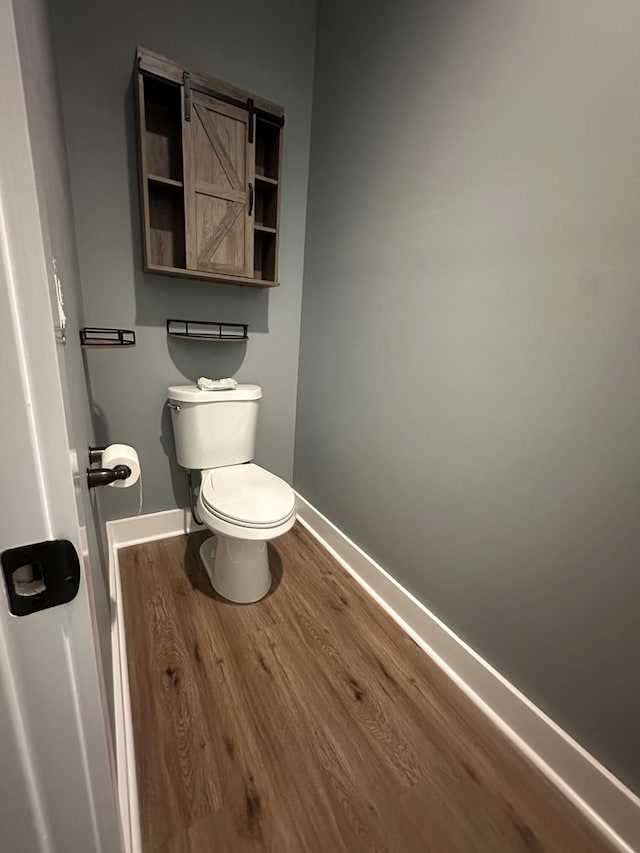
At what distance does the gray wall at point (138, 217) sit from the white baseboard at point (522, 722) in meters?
1.14

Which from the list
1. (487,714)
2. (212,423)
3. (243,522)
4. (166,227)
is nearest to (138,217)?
(166,227)

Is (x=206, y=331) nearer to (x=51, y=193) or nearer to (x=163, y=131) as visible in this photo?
(x=163, y=131)

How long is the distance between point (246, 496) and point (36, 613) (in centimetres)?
113

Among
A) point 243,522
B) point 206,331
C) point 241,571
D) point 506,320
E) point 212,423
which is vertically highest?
point 506,320

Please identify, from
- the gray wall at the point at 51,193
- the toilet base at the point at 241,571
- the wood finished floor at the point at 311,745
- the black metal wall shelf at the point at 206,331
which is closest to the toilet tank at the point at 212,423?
the black metal wall shelf at the point at 206,331

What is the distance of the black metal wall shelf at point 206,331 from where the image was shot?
1.64m

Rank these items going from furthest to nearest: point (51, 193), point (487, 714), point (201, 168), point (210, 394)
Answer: point (210, 394)
point (201, 168)
point (487, 714)
point (51, 193)

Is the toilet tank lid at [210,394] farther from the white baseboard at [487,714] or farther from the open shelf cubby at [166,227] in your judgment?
the white baseboard at [487,714]

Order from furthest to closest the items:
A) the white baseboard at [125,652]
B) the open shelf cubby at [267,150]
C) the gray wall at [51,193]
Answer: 1. the open shelf cubby at [267,150]
2. the white baseboard at [125,652]
3. the gray wall at [51,193]

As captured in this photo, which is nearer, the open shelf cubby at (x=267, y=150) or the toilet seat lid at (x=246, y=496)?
the toilet seat lid at (x=246, y=496)

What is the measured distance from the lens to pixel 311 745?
101 centimetres

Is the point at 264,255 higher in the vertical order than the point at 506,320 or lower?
higher

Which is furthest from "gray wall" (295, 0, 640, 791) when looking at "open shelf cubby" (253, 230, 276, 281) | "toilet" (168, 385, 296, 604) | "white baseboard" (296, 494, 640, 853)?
"toilet" (168, 385, 296, 604)

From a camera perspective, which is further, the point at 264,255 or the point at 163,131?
the point at 264,255
